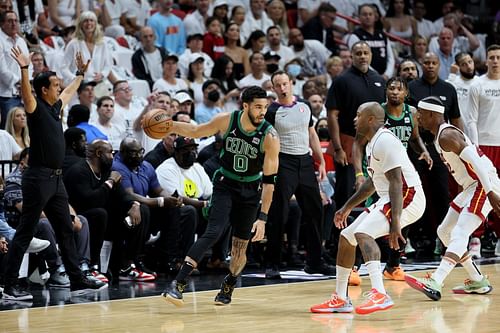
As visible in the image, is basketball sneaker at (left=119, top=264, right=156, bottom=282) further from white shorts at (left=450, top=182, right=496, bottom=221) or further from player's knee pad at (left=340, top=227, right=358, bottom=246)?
white shorts at (left=450, top=182, right=496, bottom=221)

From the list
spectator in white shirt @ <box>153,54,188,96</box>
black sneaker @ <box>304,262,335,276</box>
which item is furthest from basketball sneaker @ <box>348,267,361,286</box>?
spectator in white shirt @ <box>153,54,188,96</box>

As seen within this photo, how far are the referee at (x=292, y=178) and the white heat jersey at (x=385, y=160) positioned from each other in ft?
7.72

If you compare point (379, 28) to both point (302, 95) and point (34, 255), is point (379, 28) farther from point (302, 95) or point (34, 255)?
point (34, 255)

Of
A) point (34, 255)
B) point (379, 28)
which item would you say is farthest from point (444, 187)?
point (379, 28)

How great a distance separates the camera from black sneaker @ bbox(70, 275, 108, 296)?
948cm

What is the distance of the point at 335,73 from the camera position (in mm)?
16594

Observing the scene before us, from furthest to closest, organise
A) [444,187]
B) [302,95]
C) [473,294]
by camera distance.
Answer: [302,95] < [444,187] < [473,294]

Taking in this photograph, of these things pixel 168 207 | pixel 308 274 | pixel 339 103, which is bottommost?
pixel 308 274

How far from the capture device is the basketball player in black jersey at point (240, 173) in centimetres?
870

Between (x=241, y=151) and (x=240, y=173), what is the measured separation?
0.19m

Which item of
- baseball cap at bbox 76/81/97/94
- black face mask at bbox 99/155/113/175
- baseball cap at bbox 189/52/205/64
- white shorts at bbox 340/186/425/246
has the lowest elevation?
black face mask at bbox 99/155/113/175

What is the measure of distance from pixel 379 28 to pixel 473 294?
963 cm

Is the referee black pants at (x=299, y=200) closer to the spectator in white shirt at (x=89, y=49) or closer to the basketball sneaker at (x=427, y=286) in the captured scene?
the basketball sneaker at (x=427, y=286)

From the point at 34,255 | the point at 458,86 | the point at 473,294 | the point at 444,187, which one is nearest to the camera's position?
the point at 473,294
